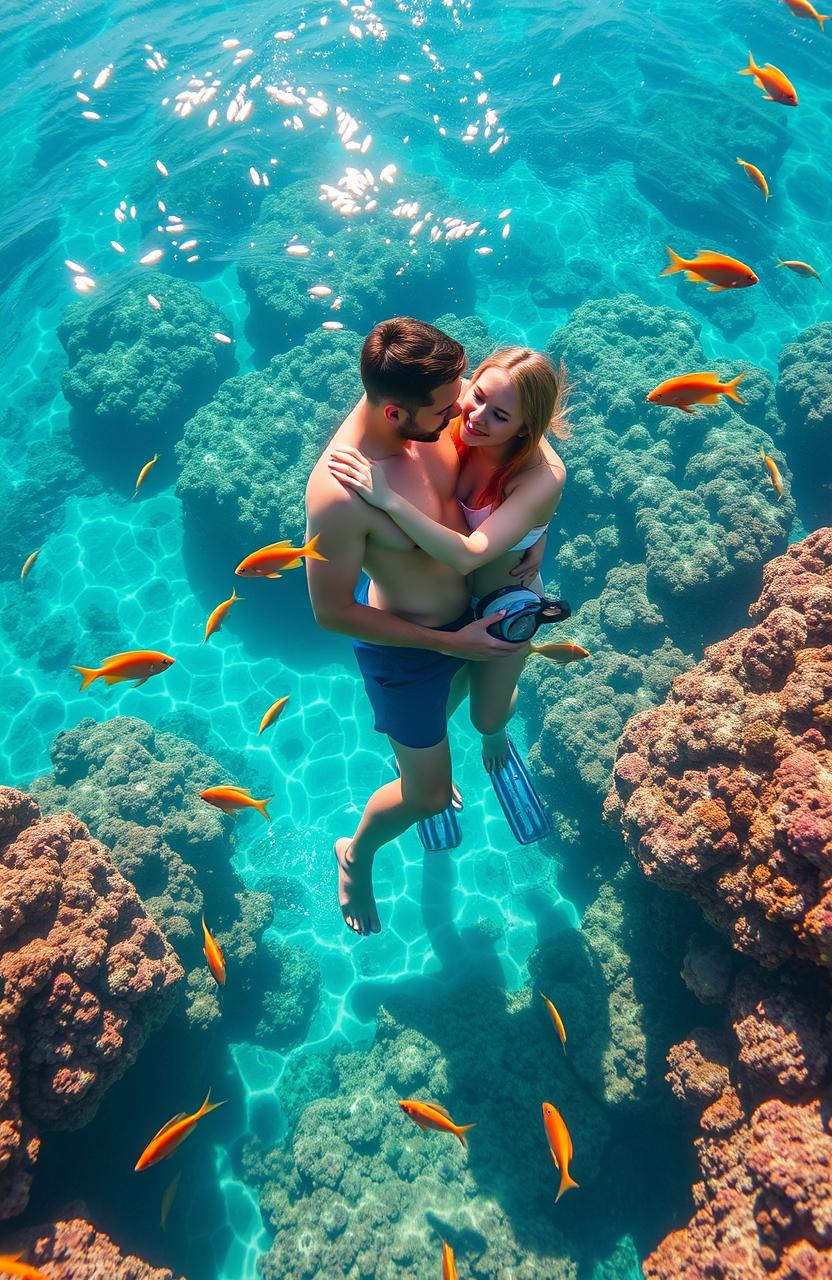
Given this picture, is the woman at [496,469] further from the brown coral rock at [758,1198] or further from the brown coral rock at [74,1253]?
the brown coral rock at [74,1253]

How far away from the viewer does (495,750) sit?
6.73 meters

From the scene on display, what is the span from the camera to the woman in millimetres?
3002

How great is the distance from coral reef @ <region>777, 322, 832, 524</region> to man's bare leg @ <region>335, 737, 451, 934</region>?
30.0 ft

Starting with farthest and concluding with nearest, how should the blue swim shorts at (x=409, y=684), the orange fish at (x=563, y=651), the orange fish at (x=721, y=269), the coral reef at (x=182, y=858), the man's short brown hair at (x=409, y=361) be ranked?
the coral reef at (x=182, y=858), the orange fish at (x=563, y=651), the orange fish at (x=721, y=269), the blue swim shorts at (x=409, y=684), the man's short brown hair at (x=409, y=361)

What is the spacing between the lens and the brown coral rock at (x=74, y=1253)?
4.08 meters

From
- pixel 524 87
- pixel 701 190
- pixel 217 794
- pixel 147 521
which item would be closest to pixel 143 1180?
pixel 217 794

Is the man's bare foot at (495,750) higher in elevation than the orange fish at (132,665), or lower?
lower

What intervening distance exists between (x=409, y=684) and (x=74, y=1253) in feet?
14.5

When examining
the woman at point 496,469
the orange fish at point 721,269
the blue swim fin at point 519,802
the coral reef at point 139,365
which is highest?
the woman at point 496,469

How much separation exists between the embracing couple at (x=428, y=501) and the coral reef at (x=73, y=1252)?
4141 millimetres

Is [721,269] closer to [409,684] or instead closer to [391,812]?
[409,684]

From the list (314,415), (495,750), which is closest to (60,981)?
(495,750)

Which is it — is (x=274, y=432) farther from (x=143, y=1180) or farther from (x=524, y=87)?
(x=524, y=87)

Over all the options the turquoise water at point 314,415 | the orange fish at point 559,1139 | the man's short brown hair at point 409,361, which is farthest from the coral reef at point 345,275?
the orange fish at point 559,1139
